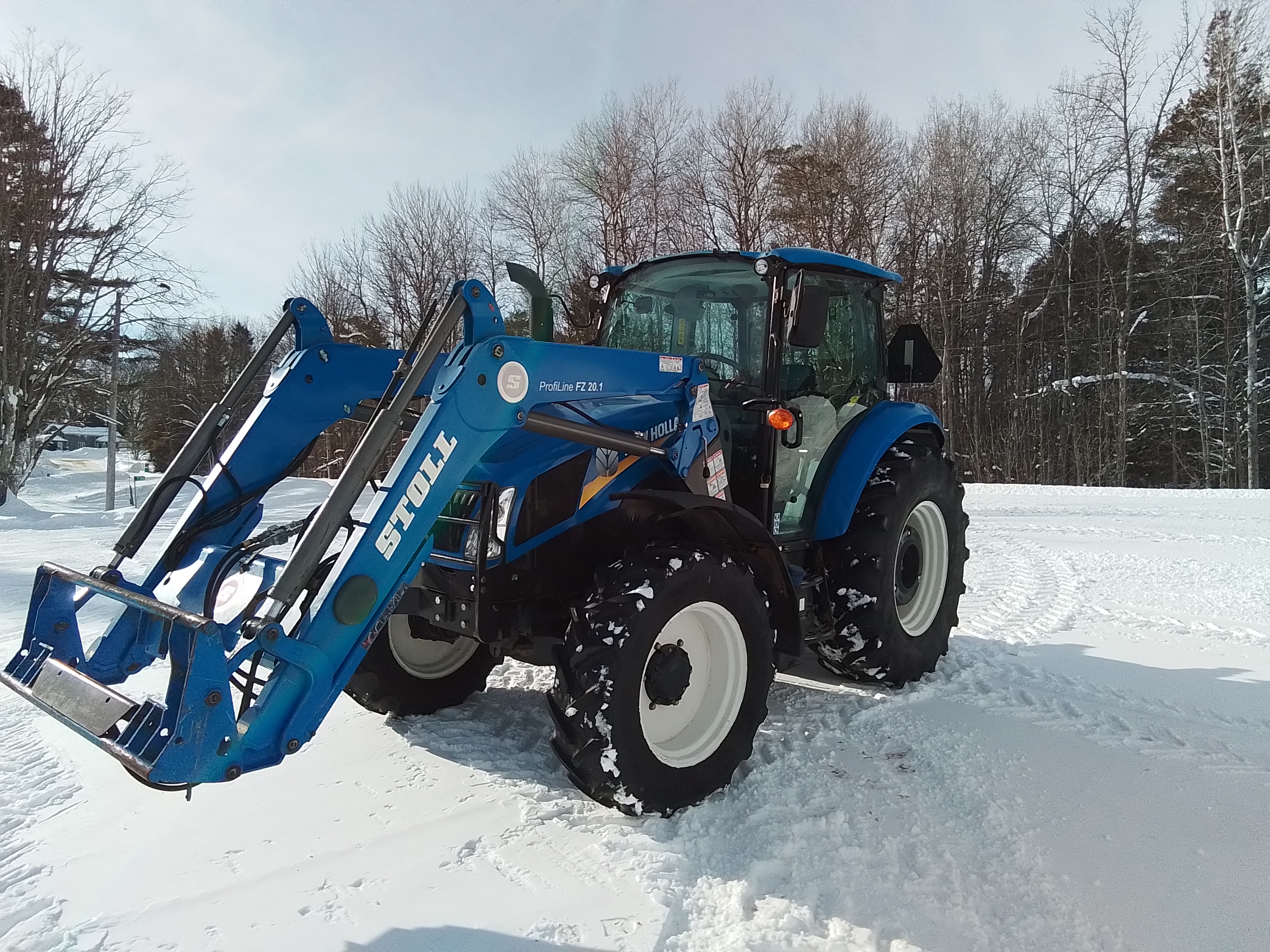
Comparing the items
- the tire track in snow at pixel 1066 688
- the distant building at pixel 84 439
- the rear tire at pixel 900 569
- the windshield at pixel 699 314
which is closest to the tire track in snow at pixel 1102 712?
the tire track in snow at pixel 1066 688

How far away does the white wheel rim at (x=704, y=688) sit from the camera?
3006 millimetres

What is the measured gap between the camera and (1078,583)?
664cm

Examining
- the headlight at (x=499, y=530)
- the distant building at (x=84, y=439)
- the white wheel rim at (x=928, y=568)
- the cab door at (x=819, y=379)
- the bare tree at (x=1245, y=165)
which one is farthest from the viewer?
the distant building at (x=84, y=439)

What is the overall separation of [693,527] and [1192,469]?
939 inches

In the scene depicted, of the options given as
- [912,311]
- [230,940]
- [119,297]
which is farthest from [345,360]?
[912,311]

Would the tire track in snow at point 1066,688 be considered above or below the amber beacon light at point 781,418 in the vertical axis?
below

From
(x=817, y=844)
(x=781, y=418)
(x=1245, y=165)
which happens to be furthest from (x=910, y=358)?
(x=1245, y=165)

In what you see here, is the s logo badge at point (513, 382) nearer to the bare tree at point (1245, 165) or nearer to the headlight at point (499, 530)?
the headlight at point (499, 530)

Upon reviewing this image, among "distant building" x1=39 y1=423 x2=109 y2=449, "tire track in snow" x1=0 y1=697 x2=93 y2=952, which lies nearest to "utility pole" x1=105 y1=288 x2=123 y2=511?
"tire track in snow" x1=0 y1=697 x2=93 y2=952

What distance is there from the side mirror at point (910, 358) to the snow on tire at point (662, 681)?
203 centimetres

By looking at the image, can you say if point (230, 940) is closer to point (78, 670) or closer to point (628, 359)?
point (78, 670)

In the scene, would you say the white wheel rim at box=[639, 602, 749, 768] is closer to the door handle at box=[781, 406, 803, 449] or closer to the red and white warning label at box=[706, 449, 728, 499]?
the red and white warning label at box=[706, 449, 728, 499]

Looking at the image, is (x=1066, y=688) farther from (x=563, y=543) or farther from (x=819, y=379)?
(x=563, y=543)

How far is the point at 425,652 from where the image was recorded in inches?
147
